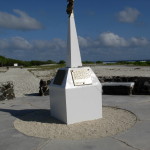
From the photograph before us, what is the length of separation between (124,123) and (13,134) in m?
2.50

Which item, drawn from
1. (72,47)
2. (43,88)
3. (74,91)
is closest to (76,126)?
(74,91)

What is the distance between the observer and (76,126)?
6258 millimetres

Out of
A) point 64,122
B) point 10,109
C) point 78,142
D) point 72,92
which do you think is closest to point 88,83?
point 72,92

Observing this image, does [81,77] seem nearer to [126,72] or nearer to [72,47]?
[72,47]

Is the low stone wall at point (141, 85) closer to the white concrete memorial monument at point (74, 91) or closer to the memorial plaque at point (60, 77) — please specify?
the white concrete memorial monument at point (74, 91)

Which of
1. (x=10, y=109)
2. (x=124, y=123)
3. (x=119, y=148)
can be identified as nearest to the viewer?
(x=119, y=148)

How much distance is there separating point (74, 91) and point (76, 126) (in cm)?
83

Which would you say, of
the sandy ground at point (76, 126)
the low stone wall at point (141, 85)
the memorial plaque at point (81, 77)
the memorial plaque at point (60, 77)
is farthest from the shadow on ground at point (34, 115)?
the low stone wall at point (141, 85)

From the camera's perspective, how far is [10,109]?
848 centimetres

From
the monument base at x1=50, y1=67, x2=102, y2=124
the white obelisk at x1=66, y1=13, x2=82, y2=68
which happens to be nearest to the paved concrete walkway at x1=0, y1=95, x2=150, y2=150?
the monument base at x1=50, y1=67, x2=102, y2=124

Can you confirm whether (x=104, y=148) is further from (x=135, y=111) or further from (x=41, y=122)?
(x=135, y=111)

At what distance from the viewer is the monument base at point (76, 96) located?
21.2 feet

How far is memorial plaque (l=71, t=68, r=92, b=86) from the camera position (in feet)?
21.8

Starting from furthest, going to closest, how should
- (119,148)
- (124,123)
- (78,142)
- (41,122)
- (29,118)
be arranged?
(29,118)
(41,122)
(124,123)
(78,142)
(119,148)
